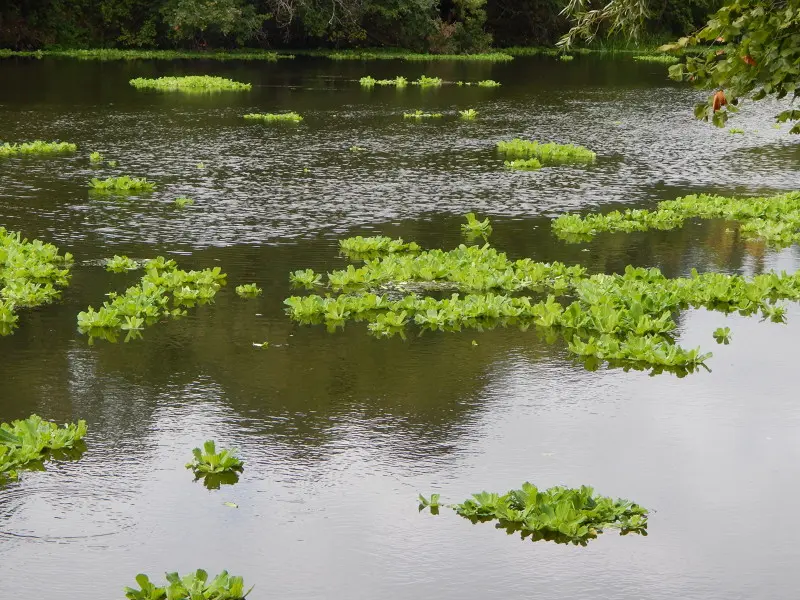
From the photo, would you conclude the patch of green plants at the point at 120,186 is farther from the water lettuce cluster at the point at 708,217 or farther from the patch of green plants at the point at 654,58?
the patch of green plants at the point at 654,58

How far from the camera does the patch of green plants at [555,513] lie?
738 cm

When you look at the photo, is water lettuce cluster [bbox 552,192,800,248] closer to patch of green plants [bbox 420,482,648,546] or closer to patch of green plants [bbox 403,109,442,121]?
patch of green plants [bbox 420,482,648,546]

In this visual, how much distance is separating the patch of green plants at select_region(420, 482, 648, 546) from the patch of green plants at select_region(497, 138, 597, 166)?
636 inches

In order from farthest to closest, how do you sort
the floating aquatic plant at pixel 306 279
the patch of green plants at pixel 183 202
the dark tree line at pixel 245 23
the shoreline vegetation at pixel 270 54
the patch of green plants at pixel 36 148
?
the dark tree line at pixel 245 23 → the shoreline vegetation at pixel 270 54 → the patch of green plants at pixel 36 148 → the patch of green plants at pixel 183 202 → the floating aquatic plant at pixel 306 279

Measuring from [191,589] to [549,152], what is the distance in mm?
18767

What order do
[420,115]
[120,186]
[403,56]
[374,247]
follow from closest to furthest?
[374,247] < [120,186] < [420,115] < [403,56]

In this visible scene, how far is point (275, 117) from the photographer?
29688mm

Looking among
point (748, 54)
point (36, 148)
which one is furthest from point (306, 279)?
point (36, 148)

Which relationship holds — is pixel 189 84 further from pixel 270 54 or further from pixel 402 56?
pixel 402 56

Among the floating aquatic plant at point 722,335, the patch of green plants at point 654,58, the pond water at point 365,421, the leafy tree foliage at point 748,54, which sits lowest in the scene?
the pond water at point 365,421

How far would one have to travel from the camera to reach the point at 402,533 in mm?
7379

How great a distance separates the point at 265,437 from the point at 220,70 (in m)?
38.1

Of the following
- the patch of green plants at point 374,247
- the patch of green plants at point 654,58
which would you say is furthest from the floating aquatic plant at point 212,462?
the patch of green plants at point 654,58

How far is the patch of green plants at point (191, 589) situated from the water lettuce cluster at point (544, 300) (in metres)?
5.13
